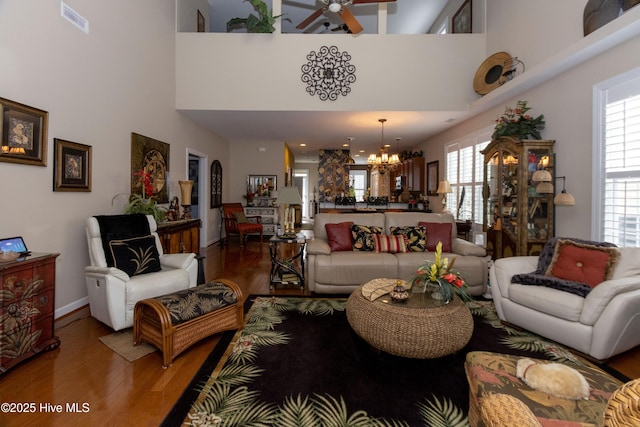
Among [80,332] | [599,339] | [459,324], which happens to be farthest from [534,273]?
[80,332]

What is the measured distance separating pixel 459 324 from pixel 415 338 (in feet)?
1.07

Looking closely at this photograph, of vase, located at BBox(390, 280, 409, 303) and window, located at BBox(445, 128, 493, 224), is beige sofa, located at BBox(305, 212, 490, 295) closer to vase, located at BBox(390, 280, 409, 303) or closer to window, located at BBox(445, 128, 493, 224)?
vase, located at BBox(390, 280, 409, 303)

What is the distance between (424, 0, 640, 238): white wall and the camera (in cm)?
293

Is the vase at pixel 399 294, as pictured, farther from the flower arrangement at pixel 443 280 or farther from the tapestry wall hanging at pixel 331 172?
the tapestry wall hanging at pixel 331 172

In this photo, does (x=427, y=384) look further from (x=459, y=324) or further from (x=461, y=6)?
(x=461, y=6)

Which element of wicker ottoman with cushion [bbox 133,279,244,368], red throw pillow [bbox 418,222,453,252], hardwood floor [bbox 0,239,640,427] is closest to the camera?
hardwood floor [bbox 0,239,640,427]

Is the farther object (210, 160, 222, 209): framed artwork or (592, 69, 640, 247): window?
(210, 160, 222, 209): framed artwork

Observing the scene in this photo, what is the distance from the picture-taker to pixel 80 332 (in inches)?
102

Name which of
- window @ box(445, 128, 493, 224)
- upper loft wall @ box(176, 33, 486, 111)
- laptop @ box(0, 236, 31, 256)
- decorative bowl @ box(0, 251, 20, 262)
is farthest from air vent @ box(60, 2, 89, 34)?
window @ box(445, 128, 493, 224)

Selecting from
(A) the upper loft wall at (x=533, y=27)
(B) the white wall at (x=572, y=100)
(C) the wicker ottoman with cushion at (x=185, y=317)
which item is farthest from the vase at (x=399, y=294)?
(A) the upper loft wall at (x=533, y=27)

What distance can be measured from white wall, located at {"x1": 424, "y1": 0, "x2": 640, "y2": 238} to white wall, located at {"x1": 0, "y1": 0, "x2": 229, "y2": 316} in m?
5.04

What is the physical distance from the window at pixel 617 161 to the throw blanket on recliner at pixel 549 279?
512mm

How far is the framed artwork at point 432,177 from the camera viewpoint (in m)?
7.06

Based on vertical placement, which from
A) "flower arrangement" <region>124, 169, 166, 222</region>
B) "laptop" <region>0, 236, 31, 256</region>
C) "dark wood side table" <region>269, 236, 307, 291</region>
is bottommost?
"dark wood side table" <region>269, 236, 307, 291</region>
